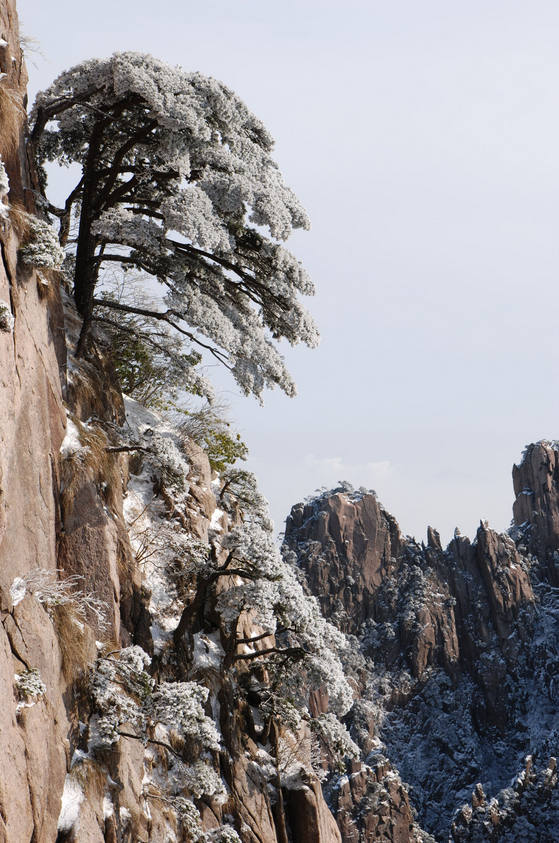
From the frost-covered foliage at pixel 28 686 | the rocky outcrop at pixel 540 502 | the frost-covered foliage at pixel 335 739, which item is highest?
the rocky outcrop at pixel 540 502

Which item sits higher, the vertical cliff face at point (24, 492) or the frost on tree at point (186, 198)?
the frost on tree at point (186, 198)

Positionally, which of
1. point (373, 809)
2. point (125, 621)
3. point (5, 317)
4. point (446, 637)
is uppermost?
point (446, 637)

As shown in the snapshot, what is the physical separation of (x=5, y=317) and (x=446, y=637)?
408 ft

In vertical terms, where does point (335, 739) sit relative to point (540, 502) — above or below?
below

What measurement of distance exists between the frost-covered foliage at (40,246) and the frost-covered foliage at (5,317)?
1.54m

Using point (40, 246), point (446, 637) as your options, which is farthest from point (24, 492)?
point (446, 637)

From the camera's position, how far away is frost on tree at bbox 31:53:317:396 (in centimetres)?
1469

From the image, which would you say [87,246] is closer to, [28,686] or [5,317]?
[5,317]

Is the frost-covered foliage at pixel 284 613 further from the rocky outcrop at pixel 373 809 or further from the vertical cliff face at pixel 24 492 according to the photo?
the rocky outcrop at pixel 373 809

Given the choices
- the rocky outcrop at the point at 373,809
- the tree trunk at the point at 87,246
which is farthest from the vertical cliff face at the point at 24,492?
the rocky outcrop at the point at 373,809

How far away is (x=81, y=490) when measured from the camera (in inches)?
555

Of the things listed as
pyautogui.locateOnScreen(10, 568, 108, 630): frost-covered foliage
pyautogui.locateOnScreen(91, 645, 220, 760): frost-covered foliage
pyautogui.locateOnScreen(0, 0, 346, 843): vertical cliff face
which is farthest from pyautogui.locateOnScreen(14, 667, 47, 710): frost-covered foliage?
pyautogui.locateOnScreen(91, 645, 220, 760): frost-covered foliage

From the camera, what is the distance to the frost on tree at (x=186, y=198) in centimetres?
1469

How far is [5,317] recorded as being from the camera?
11.2 m
